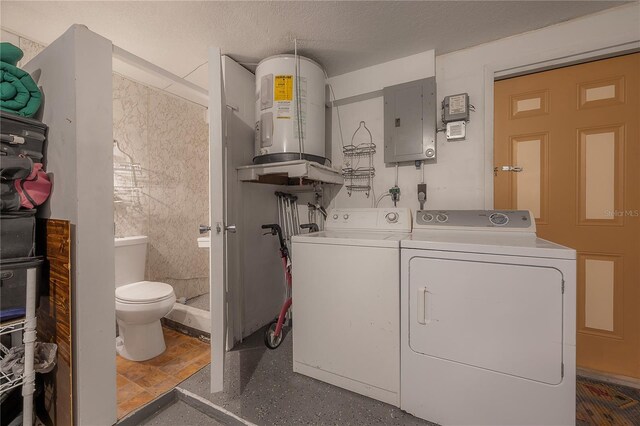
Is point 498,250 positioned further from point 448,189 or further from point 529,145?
point 529,145

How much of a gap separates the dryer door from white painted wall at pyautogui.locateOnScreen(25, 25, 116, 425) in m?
1.52

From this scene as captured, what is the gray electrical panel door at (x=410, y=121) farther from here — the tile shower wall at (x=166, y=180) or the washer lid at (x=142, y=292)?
the tile shower wall at (x=166, y=180)

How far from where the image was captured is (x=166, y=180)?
105 inches

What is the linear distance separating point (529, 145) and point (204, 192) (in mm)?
3093

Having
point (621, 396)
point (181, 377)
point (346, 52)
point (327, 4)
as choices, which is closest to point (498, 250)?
point (621, 396)

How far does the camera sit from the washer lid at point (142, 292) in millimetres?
1753

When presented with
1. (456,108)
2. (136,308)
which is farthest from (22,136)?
(456,108)

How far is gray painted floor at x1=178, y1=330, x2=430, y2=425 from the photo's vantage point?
1.34 metres

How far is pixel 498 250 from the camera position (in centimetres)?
118

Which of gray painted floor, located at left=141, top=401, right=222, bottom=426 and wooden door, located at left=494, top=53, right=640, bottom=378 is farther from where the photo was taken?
wooden door, located at left=494, top=53, right=640, bottom=378

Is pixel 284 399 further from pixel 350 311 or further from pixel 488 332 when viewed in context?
pixel 488 332

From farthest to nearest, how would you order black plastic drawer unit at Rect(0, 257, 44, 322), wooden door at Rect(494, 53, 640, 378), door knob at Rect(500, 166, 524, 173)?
door knob at Rect(500, 166, 524, 173) → wooden door at Rect(494, 53, 640, 378) → black plastic drawer unit at Rect(0, 257, 44, 322)

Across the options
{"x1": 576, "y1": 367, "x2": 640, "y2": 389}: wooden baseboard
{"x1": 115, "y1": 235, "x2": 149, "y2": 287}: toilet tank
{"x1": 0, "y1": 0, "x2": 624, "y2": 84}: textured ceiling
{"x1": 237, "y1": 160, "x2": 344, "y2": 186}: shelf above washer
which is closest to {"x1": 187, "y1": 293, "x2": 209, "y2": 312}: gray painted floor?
{"x1": 115, "y1": 235, "x2": 149, "y2": 287}: toilet tank

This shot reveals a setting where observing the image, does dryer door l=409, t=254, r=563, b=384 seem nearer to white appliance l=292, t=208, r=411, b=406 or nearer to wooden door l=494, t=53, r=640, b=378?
white appliance l=292, t=208, r=411, b=406
